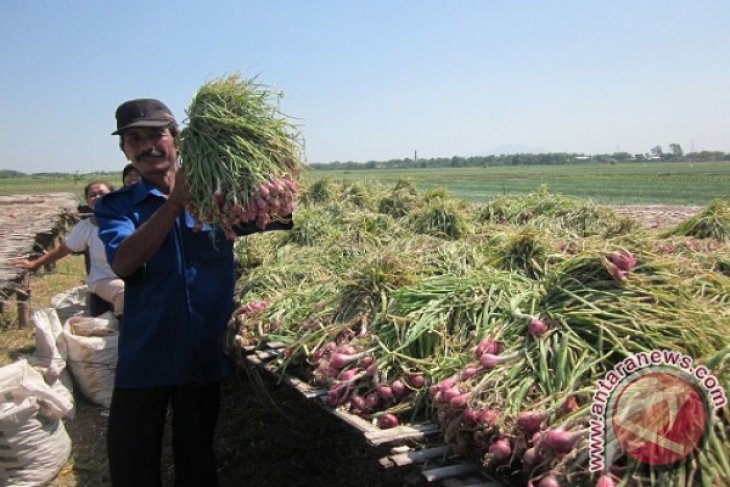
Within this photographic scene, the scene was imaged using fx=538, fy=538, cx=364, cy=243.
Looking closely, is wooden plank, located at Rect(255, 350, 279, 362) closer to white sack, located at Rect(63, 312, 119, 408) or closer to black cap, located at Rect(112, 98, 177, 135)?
black cap, located at Rect(112, 98, 177, 135)

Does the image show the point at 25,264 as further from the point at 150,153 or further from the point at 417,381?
the point at 417,381

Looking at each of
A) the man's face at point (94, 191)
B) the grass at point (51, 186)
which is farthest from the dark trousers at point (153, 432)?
the grass at point (51, 186)

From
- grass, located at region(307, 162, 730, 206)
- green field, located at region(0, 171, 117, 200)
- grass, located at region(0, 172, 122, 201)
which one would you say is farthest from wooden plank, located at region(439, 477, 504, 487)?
green field, located at region(0, 171, 117, 200)

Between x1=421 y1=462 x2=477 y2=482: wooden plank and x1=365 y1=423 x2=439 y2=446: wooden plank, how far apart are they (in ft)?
0.63

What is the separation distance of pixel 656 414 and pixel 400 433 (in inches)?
34.3

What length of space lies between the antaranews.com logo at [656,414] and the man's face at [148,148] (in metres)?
2.03

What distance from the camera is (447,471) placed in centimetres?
177

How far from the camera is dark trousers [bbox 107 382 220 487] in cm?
238

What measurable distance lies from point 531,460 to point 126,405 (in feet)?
5.68

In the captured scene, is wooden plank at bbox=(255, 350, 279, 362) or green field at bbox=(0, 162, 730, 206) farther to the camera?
green field at bbox=(0, 162, 730, 206)

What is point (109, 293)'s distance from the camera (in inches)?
174

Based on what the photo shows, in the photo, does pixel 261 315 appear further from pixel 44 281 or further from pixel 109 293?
pixel 44 281

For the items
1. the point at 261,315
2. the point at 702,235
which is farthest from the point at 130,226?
the point at 702,235

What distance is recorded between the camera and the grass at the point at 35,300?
605 cm
